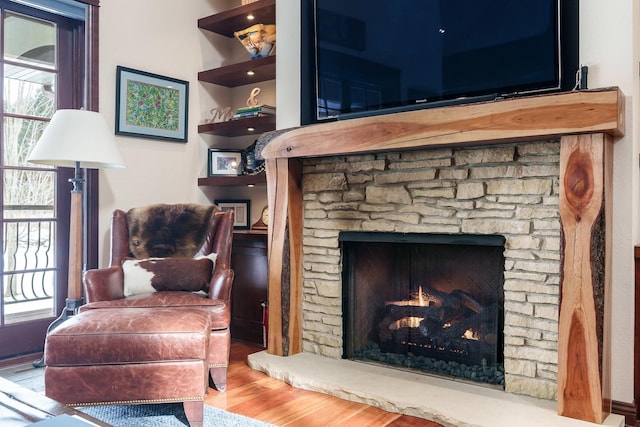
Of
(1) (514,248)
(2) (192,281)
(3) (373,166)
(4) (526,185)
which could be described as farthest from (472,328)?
(2) (192,281)

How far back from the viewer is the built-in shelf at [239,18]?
346cm

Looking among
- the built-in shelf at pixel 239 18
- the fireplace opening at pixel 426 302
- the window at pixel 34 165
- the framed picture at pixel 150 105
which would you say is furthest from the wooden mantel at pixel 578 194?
the window at pixel 34 165

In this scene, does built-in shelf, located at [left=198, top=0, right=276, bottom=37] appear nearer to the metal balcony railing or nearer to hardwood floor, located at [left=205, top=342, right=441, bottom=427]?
the metal balcony railing

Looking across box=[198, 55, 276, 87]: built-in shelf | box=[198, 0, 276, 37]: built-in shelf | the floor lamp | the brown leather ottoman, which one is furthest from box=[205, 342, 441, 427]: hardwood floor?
box=[198, 0, 276, 37]: built-in shelf

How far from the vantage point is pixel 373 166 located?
2.80 metres

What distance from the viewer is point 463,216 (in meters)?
2.48

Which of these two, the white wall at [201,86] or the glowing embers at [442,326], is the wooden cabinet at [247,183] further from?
the glowing embers at [442,326]

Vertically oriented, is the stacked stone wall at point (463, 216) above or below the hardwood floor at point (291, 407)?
above

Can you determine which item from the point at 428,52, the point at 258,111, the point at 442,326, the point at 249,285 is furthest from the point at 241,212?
the point at 428,52

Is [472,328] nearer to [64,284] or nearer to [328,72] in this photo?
[328,72]

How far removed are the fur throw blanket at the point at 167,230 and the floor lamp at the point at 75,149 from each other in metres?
0.31

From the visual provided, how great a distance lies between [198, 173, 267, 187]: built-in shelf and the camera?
350cm

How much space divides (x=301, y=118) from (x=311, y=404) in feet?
5.33

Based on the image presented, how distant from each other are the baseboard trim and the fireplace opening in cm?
48
